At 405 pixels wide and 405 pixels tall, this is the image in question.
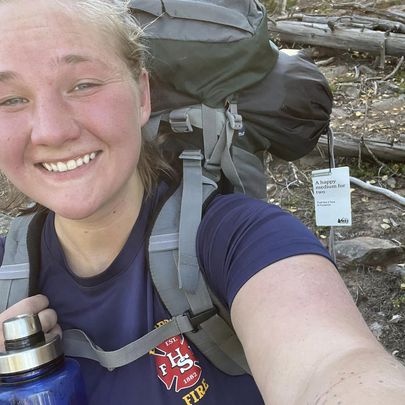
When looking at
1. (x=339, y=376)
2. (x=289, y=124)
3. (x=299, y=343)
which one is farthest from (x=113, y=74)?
(x=339, y=376)

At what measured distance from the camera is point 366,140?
5.20m

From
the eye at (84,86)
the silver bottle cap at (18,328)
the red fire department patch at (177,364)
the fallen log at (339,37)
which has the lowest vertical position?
the fallen log at (339,37)

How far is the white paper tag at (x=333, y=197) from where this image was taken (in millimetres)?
2498

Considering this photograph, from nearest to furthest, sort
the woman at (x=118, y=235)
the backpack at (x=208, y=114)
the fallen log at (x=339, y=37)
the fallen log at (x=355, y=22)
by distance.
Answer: the woman at (x=118, y=235), the backpack at (x=208, y=114), the fallen log at (x=339, y=37), the fallen log at (x=355, y=22)

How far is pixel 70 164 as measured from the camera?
5.42 feet

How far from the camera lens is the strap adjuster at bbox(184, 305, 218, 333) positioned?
159 cm

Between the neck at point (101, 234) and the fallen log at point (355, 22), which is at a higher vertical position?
the neck at point (101, 234)

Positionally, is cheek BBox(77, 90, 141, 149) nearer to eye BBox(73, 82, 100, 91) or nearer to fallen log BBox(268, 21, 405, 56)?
eye BBox(73, 82, 100, 91)

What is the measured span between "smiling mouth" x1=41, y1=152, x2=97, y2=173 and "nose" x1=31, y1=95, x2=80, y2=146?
79 millimetres

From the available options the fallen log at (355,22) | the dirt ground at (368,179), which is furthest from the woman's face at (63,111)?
the fallen log at (355,22)

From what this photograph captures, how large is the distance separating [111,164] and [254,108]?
63 cm

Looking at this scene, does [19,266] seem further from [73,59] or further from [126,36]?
[126,36]

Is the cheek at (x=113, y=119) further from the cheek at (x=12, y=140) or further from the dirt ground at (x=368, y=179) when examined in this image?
the dirt ground at (x=368, y=179)

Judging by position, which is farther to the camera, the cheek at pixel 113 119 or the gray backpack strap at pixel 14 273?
the gray backpack strap at pixel 14 273
